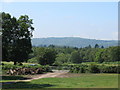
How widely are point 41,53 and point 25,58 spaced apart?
27.8 meters

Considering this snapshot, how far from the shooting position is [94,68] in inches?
1529

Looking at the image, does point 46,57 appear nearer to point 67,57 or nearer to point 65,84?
point 65,84

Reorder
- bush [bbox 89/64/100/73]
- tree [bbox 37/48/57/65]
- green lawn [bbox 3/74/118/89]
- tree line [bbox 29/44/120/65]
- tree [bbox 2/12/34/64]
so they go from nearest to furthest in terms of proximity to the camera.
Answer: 1. green lawn [bbox 3/74/118/89]
2. tree [bbox 2/12/34/64]
3. bush [bbox 89/64/100/73]
4. tree [bbox 37/48/57/65]
5. tree line [bbox 29/44/120/65]

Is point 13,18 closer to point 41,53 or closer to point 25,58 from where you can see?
point 25,58

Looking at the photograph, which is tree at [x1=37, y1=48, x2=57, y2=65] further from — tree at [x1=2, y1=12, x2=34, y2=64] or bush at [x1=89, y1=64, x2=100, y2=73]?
tree at [x1=2, y1=12, x2=34, y2=64]

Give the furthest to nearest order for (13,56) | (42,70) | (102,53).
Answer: (102,53), (42,70), (13,56)

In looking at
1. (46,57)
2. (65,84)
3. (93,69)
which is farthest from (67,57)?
(65,84)

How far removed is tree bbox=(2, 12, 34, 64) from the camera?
93.1 feet

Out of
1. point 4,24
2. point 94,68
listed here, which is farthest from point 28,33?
point 94,68

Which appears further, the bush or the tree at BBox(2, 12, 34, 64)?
the bush

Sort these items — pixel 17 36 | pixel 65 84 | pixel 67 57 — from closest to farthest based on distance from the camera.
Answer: pixel 65 84 → pixel 17 36 → pixel 67 57

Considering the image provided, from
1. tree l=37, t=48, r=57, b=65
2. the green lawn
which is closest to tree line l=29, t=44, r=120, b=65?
tree l=37, t=48, r=57, b=65

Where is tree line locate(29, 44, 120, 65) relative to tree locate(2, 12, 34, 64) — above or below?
below

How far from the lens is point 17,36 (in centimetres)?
3175
